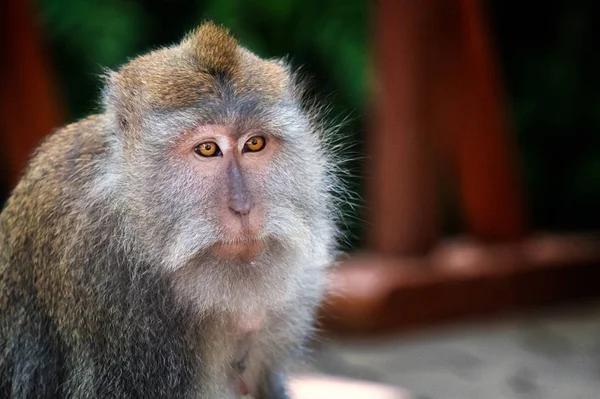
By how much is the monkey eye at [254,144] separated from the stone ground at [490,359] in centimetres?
202

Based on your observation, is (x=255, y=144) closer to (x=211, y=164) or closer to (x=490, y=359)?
(x=211, y=164)

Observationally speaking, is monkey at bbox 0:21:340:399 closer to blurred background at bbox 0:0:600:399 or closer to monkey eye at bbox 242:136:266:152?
monkey eye at bbox 242:136:266:152

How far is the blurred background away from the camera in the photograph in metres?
5.47

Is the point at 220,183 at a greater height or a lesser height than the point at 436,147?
lesser

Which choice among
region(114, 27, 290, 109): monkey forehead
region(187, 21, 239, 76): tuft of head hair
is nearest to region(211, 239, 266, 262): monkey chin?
region(114, 27, 290, 109): monkey forehead

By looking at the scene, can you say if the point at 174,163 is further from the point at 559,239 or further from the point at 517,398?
the point at 559,239

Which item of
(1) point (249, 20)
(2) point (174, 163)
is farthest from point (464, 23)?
(2) point (174, 163)

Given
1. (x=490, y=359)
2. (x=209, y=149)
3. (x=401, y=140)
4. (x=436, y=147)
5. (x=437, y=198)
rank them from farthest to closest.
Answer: (x=436, y=147)
(x=437, y=198)
(x=401, y=140)
(x=490, y=359)
(x=209, y=149)

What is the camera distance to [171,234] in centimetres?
304

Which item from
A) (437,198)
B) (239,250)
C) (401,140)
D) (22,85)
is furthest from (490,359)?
(22,85)

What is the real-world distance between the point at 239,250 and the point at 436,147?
10.6 feet

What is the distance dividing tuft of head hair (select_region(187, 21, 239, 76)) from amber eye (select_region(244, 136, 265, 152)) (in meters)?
0.24

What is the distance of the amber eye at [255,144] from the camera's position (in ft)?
10.0

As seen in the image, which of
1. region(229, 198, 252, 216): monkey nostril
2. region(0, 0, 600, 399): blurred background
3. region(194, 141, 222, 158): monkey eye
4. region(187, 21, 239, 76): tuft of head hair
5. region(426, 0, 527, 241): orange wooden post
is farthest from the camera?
region(426, 0, 527, 241): orange wooden post
